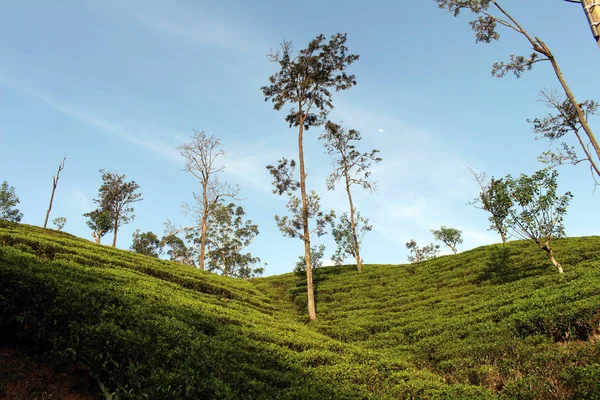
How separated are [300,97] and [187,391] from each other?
88.8ft

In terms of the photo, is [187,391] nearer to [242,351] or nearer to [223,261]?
[242,351]

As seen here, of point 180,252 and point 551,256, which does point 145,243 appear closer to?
point 180,252

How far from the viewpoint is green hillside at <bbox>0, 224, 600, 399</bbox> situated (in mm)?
6910

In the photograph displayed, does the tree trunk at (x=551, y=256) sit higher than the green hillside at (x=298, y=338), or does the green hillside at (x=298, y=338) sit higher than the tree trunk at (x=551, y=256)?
the tree trunk at (x=551, y=256)

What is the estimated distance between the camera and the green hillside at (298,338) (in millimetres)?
6910

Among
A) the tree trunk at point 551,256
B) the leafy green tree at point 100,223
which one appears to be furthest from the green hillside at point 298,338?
the leafy green tree at point 100,223

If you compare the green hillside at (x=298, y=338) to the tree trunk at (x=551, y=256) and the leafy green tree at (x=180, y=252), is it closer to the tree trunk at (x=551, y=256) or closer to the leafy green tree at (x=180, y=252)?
the tree trunk at (x=551, y=256)

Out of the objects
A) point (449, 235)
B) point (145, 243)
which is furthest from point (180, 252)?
point (449, 235)

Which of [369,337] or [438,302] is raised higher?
[438,302]

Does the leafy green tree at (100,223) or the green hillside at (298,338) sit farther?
the leafy green tree at (100,223)

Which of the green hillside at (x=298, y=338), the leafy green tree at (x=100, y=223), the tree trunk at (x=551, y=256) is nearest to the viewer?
the green hillside at (x=298, y=338)

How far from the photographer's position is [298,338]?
14.9m

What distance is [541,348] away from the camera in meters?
11.3

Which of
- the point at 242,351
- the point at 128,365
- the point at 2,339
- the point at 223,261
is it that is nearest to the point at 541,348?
the point at 242,351
